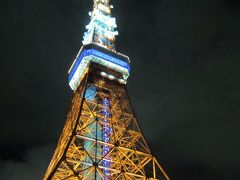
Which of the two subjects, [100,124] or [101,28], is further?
[101,28]

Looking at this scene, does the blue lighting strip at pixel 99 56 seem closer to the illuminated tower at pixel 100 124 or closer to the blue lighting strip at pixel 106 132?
the illuminated tower at pixel 100 124

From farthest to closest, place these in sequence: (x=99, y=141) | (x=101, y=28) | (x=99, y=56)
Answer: (x=101, y=28), (x=99, y=56), (x=99, y=141)

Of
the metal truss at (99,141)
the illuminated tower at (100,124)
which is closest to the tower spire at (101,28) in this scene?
the illuminated tower at (100,124)

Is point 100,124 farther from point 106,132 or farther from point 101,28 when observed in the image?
point 101,28

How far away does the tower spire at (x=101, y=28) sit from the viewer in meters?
27.3

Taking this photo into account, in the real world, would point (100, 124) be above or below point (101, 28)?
below

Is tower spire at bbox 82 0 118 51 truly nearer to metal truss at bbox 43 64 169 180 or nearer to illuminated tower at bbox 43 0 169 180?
illuminated tower at bbox 43 0 169 180

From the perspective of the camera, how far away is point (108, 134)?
70.4 ft

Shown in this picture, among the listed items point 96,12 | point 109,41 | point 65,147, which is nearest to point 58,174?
point 65,147

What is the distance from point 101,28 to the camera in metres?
28.4

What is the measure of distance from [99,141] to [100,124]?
91.3 inches

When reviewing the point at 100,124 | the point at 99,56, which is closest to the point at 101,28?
the point at 99,56

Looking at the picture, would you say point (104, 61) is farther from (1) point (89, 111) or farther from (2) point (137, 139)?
(2) point (137, 139)

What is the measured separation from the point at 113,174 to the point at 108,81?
678 centimetres
